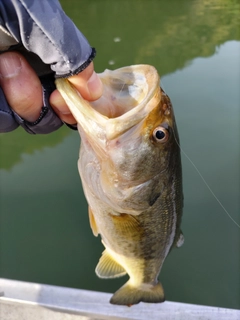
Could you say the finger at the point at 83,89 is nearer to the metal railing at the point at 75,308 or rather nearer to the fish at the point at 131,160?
the fish at the point at 131,160

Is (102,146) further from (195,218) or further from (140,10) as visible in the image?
(140,10)

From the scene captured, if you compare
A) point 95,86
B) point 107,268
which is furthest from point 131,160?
point 107,268

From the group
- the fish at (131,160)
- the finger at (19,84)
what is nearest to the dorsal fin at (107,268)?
the fish at (131,160)

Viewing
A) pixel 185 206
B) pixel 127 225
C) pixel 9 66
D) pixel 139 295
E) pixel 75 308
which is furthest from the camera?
pixel 185 206

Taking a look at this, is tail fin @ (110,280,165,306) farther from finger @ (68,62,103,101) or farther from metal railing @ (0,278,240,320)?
finger @ (68,62,103,101)

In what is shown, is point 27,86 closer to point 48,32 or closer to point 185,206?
point 48,32

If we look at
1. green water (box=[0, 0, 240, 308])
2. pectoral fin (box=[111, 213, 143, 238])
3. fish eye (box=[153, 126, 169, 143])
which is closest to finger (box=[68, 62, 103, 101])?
fish eye (box=[153, 126, 169, 143])
